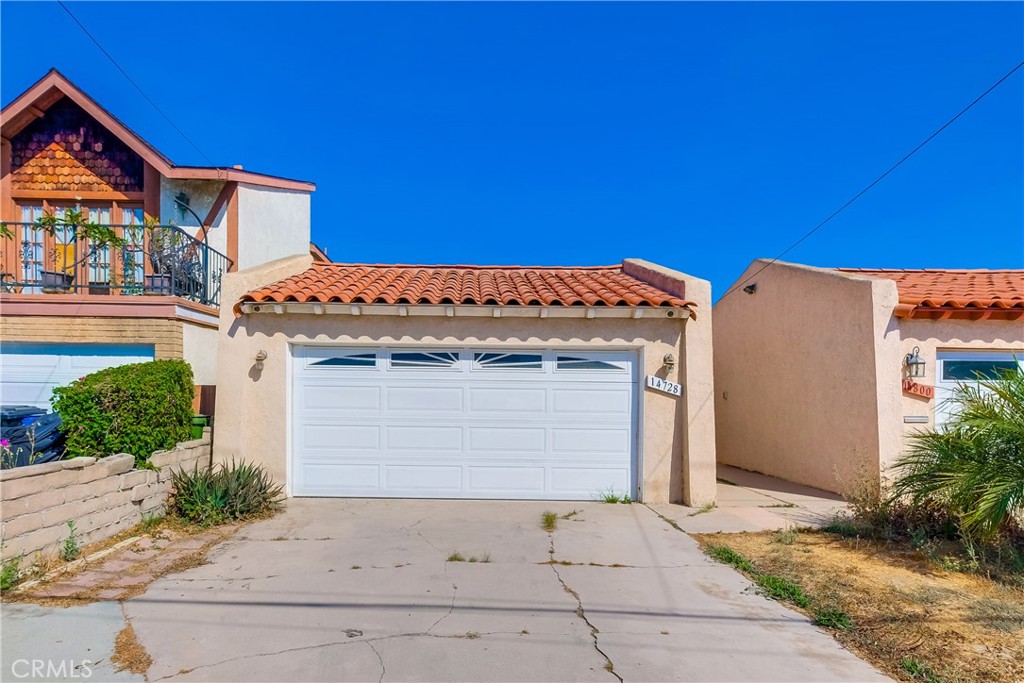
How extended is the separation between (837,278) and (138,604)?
32.1ft

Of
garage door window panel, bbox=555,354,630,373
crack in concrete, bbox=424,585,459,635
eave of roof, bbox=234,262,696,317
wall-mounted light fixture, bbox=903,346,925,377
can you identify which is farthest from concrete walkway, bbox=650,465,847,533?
crack in concrete, bbox=424,585,459,635

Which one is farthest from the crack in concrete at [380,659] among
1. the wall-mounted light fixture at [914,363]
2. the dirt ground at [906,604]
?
the wall-mounted light fixture at [914,363]

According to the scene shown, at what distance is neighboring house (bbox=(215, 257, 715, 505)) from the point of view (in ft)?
26.6

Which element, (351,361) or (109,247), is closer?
(351,361)

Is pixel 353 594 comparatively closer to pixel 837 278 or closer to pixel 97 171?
pixel 837 278

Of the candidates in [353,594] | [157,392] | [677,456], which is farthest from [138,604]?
[677,456]

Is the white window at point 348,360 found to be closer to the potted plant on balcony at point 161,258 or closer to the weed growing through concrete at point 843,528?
the potted plant on balcony at point 161,258

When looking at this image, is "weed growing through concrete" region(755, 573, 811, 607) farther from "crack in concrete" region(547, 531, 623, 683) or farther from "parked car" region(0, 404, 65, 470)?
"parked car" region(0, 404, 65, 470)

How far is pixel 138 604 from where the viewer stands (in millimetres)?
4430

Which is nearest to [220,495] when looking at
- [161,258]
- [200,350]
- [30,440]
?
[30,440]

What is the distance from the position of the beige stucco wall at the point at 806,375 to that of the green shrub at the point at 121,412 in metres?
8.65

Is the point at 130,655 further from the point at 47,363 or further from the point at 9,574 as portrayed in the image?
the point at 47,363

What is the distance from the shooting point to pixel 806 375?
31.8ft

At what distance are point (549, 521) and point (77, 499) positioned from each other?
4968 mm
